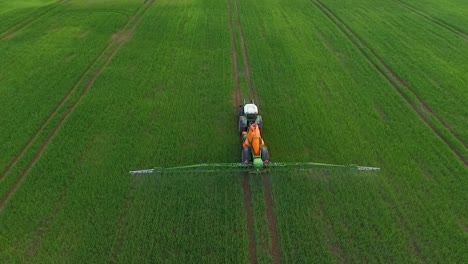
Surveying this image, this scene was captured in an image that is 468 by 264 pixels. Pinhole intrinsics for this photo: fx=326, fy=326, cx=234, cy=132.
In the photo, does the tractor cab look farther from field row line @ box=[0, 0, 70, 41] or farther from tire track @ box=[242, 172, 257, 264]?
field row line @ box=[0, 0, 70, 41]

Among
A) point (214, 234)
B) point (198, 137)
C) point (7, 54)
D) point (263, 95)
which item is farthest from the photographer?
point (7, 54)

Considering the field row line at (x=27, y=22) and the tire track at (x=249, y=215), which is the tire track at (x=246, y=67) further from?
the field row line at (x=27, y=22)

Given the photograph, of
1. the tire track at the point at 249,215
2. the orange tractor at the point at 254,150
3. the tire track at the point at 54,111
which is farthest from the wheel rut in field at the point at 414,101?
the tire track at the point at 54,111

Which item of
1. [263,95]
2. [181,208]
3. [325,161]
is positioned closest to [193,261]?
[181,208]

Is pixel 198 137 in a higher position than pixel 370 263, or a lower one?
higher

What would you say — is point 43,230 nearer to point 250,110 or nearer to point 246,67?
point 250,110

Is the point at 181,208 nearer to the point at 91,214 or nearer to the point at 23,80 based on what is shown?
the point at 91,214

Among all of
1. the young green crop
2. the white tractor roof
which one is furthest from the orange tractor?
the white tractor roof
